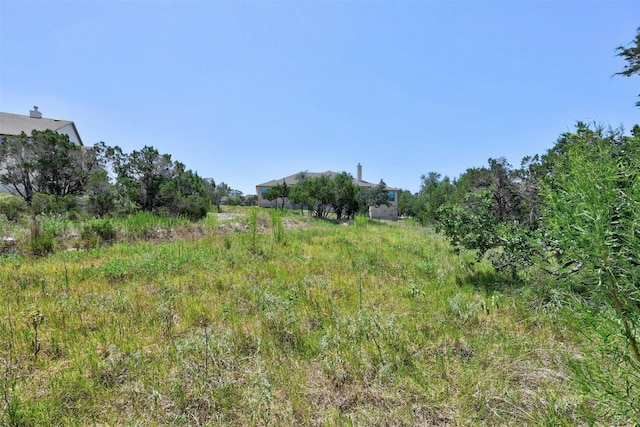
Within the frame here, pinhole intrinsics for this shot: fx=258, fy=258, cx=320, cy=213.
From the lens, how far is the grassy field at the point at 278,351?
1.89 meters

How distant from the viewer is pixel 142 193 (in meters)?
12.1

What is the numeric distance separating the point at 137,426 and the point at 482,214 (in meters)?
5.30

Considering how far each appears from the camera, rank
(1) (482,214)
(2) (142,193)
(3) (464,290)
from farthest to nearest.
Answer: (2) (142,193), (1) (482,214), (3) (464,290)

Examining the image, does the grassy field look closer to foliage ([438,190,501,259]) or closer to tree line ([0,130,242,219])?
foliage ([438,190,501,259])

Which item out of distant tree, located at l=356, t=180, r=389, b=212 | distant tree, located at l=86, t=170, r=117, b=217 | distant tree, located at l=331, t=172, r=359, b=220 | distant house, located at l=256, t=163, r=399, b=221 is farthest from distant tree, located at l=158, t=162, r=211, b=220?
distant house, located at l=256, t=163, r=399, b=221

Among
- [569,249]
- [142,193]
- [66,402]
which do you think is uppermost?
[142,193]

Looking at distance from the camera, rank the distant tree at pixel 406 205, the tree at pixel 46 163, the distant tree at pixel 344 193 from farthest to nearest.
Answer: the distant tree at pixel 406 205
the distant tree at pixel 344 193
the tree at pixel 46 163

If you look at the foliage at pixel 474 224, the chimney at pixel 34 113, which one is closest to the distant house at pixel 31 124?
the chimney at pixel 34 113

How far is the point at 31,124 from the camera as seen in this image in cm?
2600

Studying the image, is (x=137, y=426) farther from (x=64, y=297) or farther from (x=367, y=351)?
(x=64, y=297)

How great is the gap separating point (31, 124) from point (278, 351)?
126ft

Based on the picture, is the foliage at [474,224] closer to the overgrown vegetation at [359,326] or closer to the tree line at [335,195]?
the overgrown vegetation at [359,326]

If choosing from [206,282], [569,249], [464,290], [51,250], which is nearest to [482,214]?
[464,290]

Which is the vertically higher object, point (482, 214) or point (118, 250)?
point (482, 214)
